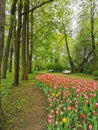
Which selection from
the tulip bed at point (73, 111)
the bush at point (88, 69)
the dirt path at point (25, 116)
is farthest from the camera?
the bush at point (88, 69)

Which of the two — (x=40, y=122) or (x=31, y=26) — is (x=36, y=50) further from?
(x=40, y=122)

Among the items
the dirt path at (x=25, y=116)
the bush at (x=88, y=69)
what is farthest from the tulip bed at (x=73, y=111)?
the bush at (x=88, y=69)

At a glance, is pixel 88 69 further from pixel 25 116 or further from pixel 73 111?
Answer: pixel 73 111

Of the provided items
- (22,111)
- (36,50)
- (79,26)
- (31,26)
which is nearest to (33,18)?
(31,26)

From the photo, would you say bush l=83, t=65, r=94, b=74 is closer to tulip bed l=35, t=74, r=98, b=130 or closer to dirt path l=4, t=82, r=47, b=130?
tulip bed l=35, t=74, r=98, b=130

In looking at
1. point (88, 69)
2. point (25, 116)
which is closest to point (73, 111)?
point (25, 116)

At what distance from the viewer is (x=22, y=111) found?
17.0 ft

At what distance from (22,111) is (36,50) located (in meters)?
18.6

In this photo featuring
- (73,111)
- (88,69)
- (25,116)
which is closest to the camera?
(73,111)

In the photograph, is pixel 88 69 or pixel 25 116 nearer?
pixel 25 116

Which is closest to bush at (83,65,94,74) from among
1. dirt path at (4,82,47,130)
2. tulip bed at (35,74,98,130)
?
tulip bed at (35,74,98,130)

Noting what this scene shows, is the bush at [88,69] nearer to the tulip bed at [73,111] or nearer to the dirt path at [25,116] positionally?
the tulip bed at [73,111]

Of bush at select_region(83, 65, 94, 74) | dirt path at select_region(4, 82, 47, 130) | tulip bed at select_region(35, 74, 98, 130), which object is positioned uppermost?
bush at select_region(83, 65, 94, 74)

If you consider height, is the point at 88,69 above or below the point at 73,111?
above
